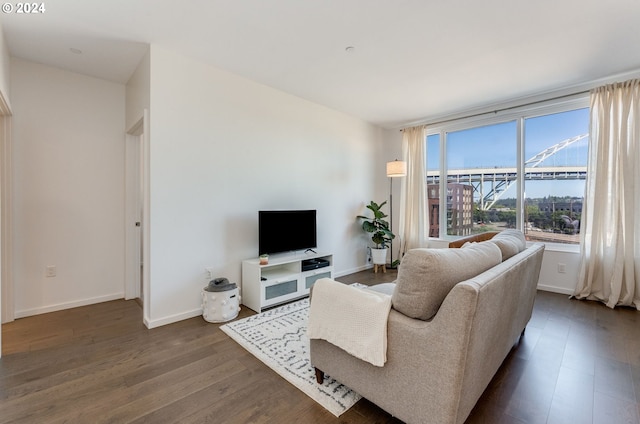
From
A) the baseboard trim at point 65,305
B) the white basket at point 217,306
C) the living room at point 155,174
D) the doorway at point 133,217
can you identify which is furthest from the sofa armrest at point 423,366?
the baseboard trim at point 65,305

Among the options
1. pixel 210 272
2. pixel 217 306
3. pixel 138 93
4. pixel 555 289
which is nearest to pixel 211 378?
pixel 217 306

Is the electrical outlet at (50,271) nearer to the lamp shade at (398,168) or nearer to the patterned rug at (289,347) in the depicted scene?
the patterned rug at (289,347)

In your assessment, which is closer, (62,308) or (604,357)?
(604,357)

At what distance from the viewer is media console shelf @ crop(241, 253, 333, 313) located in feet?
9.96

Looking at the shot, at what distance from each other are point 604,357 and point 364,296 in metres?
2.11

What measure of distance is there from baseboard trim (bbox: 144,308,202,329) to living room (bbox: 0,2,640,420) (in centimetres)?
1

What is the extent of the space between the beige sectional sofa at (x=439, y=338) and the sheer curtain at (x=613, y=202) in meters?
2.72

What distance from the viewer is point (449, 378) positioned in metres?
1.18

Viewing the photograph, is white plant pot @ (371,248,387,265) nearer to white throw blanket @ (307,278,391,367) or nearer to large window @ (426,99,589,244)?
large window @ (426,99,589,244)

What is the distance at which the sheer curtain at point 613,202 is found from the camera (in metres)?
3.13

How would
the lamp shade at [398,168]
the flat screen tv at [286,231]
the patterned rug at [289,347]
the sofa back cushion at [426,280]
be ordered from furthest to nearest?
1. the lamp shade at [398,168]
2. the flat screen tv at [286,231]
3. the patterned rug at [289,347]
4. the sofa back cushion at [426,280]

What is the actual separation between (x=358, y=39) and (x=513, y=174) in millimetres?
3149

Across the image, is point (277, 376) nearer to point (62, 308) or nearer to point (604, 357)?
point (604, 357)

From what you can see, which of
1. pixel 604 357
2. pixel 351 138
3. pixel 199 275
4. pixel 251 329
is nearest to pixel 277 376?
pixel 251 329
